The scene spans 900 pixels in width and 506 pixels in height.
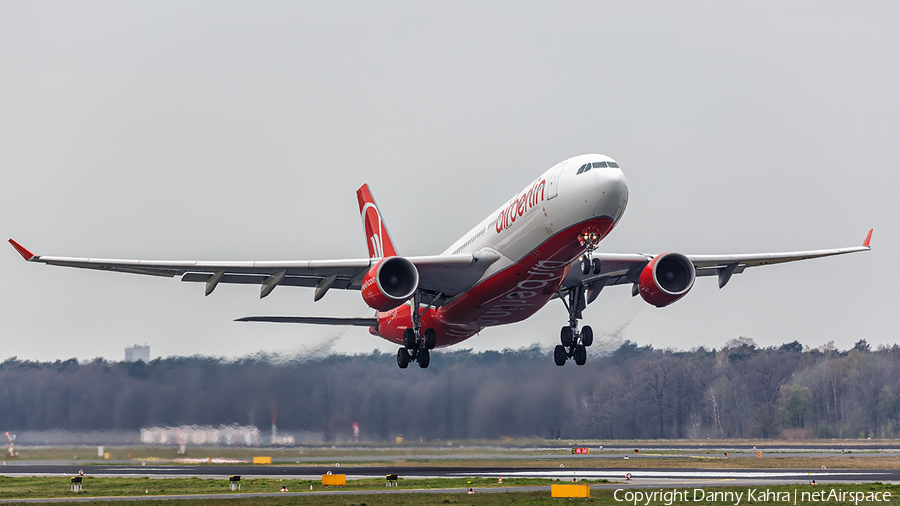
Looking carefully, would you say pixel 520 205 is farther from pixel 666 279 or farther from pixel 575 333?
pixel 575 333

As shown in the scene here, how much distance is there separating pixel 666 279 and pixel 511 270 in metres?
6.93

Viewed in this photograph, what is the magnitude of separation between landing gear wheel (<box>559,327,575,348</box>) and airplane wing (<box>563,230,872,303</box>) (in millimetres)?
1525

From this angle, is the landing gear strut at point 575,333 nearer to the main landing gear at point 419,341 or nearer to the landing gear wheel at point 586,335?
the landing gear wheel at point 586,335

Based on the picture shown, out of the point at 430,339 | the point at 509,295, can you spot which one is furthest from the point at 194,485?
the point at 509,295

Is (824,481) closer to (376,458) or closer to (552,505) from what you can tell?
(552,505)

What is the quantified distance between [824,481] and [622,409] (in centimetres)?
1767

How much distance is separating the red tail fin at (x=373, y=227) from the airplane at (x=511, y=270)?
4.07 metres

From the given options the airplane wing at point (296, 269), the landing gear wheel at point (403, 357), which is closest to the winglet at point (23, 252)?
the airplane wing at point (296, 269)

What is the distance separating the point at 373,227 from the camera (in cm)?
4847

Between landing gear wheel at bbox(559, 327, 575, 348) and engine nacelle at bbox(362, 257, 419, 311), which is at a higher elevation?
engine nacelle at bbox(362, 257, 419, 311)

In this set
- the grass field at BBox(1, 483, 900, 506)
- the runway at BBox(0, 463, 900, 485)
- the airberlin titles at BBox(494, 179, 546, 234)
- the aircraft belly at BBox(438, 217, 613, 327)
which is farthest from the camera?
the runway at BBox(0, 463, 900, 485)

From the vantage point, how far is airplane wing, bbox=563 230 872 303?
3750cm

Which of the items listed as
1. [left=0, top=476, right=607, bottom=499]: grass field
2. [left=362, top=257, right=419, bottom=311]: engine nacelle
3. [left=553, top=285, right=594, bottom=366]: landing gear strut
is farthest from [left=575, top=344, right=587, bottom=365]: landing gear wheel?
[left=362, top=257, right=419, bottom=311]: engine nacelle

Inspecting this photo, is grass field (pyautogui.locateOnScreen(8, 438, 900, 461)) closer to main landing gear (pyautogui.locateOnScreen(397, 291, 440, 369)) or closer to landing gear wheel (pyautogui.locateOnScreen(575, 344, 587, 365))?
main landing gear (pyautogui.locateOnScreen(397, 291, 440, 369))
